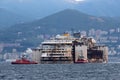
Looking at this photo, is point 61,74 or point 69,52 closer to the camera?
point 61,74

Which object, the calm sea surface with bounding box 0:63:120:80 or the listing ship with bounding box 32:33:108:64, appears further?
the listing ship with bounding box 32:33:108:64

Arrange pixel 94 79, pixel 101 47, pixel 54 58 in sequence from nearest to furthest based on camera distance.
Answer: pixel 94 79 → pixel 54 58 → pixel 101 47

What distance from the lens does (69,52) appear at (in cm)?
17562

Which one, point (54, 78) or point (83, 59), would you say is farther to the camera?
point (83, 59)

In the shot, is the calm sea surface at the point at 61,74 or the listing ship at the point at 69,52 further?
the listing ship at the point at 69,52

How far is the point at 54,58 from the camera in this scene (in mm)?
171250

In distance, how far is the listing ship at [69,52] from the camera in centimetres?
17225

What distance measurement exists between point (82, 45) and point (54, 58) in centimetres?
1076

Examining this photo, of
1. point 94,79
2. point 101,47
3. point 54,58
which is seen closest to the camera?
point 94,79

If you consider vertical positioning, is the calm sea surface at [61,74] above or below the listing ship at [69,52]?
below

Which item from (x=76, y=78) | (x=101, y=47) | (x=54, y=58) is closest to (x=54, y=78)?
(x=76, y=78)

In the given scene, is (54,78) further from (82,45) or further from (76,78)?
(82,45)

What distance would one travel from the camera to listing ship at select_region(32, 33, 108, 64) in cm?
17225

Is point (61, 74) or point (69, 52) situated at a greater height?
point (69, 52)
